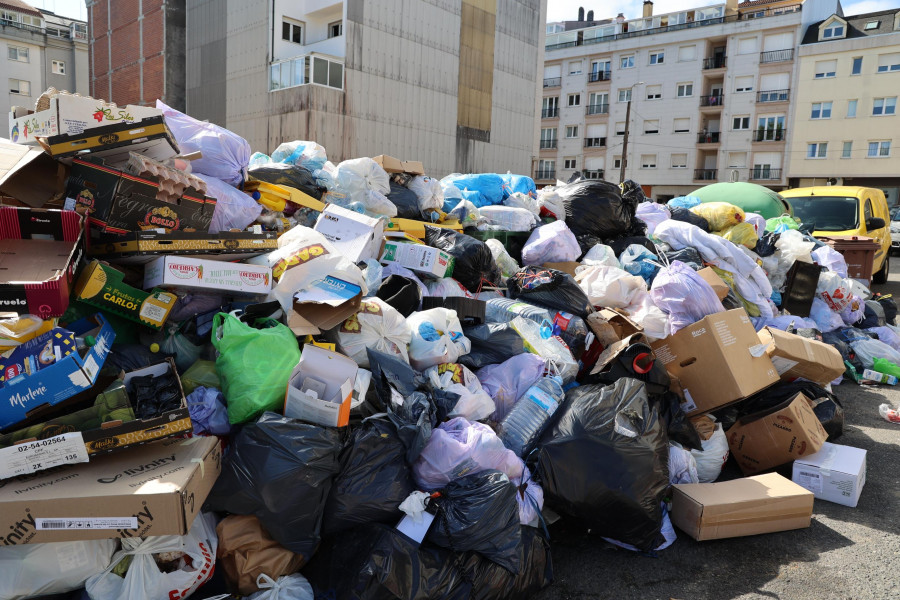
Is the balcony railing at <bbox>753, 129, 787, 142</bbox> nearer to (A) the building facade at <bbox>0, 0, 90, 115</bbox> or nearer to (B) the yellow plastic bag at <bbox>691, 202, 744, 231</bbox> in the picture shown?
(B) the yellow plastic bag at <bbox>691, 202, 744, 231</bbox>

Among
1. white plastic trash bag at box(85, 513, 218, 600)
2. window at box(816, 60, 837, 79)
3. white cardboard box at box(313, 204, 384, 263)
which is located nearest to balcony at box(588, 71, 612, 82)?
window at box(816, 60, 837, 79)

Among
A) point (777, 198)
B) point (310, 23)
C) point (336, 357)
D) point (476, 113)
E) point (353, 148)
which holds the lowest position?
point (336, 357)

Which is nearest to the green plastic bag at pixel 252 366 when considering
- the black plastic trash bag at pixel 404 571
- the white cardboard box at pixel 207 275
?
the white cardboard box at pixel 207 275

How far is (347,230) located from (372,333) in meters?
0.89

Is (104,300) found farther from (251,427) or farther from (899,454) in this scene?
(899,454)

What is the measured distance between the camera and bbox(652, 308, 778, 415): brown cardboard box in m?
3.19

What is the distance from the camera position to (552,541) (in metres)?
2.61

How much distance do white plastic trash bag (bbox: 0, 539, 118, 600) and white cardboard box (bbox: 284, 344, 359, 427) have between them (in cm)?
73

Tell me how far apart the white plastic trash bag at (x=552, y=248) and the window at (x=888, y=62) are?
31.4 meters

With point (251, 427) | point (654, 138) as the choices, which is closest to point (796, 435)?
point (251, 427)

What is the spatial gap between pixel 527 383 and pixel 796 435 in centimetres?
144

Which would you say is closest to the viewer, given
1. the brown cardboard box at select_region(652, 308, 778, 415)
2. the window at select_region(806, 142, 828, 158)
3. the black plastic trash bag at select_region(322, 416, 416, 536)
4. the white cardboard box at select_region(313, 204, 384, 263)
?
the black plastic trash bag at select_region(322, 416, 416, 536)

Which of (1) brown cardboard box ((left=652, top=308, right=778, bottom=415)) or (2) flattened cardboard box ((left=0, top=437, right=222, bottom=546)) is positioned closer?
(2) flattened cardboard box ((left=0, top=437, right=222, bottom=546))

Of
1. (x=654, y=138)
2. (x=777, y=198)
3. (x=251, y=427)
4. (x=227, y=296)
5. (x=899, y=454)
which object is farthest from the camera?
(x=654, y=138)
